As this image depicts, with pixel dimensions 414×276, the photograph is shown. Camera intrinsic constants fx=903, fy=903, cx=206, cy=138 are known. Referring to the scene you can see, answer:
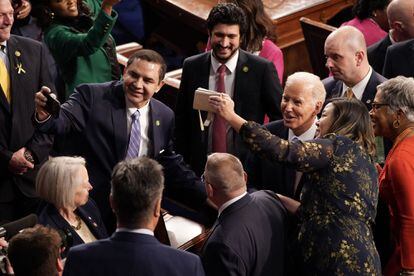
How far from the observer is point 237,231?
373 centimetres

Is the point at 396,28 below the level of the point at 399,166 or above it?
above

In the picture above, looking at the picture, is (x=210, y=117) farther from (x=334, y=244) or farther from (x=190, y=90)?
(x=334, y=244)

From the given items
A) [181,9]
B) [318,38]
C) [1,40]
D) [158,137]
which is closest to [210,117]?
[158,137]

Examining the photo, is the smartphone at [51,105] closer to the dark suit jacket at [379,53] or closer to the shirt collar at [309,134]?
the shirt collar at [309,134]

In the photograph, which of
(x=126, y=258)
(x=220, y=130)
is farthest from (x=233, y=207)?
(x=220, y=130)

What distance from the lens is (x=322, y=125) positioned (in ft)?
13.2

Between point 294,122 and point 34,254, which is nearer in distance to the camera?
point 34,254

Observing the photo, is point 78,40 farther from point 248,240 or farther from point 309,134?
point 248,240

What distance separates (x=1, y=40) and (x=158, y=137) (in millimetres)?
939

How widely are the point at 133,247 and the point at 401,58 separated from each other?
2.64 meters

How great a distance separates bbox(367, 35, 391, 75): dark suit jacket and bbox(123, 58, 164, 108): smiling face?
1.73 m

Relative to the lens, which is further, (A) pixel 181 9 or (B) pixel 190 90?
(A) pixel 181 9

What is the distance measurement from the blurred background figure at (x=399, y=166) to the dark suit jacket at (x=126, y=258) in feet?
4.30

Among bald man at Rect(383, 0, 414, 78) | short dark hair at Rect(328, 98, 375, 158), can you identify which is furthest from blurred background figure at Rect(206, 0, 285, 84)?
short dark hair at Rect(328, 98, 375, 158)
